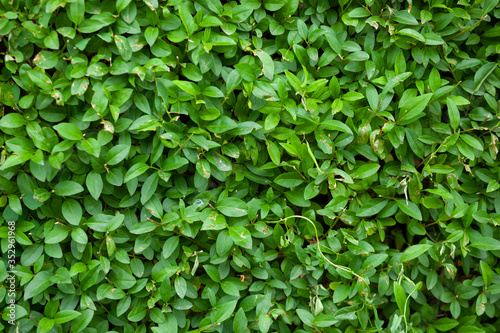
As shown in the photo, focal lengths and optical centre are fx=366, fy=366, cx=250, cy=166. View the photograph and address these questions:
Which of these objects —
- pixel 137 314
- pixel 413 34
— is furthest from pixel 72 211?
pixel 413 34

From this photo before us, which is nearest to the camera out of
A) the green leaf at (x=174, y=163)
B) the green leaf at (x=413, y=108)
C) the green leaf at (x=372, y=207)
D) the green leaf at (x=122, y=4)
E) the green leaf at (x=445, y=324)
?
the green leaf at (x=122, y=4)

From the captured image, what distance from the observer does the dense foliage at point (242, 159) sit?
1463 millimetres

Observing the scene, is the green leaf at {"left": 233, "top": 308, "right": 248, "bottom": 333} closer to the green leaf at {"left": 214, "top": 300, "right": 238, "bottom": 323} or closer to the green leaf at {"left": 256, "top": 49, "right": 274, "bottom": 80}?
the green leaf at {"left": 214, "top": 300, "right": 238, "bottom": 323}

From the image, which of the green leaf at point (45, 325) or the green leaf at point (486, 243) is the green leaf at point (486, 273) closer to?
the green leaf at point (486, 243)

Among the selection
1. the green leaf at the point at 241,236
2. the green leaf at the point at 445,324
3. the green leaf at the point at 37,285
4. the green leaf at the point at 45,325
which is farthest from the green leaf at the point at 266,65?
the green leaf at the point at 445,324

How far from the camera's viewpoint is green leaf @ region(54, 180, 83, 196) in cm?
147

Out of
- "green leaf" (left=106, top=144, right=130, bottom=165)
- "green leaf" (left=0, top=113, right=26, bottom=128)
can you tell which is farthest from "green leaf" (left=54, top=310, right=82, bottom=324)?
"green leaf" (left=0, top=113, right=26, bottom=128)

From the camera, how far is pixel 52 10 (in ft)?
4.34

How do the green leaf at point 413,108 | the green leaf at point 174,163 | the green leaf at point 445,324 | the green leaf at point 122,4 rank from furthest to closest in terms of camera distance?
the green leaf at point 445,324, the green leaf at point 413,108, the green leaf at point 174,163, the green leaf at point 122,4

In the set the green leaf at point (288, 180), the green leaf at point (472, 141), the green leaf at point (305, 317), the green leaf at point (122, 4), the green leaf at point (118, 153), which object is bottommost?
the green leaf at point (305, 317)

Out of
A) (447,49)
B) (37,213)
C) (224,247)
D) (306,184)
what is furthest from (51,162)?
(447,49)

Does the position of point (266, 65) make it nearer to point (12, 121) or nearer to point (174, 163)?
point (174, 163)

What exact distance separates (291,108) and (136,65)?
2.17ft

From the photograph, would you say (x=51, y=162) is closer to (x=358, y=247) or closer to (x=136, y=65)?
(x=136, y=65)
